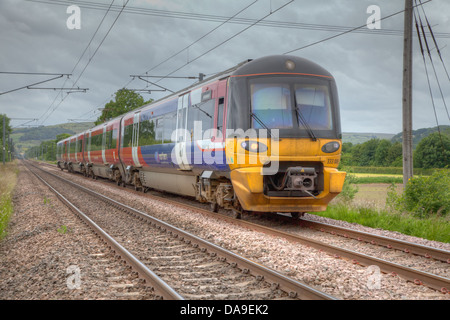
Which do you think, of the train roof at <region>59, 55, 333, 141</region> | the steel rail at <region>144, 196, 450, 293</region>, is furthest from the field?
the train roof at <region>59, 55, 333, 141</region>

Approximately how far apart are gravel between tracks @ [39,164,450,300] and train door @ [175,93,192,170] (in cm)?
256

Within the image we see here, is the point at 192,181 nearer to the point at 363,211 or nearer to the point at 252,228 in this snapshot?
the point at 252,228

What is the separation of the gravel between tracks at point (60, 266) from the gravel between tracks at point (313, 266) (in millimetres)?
1911

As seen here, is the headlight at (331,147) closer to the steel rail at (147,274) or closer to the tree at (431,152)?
the steel rail at (147,274)

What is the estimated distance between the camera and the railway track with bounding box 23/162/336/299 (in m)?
4.74

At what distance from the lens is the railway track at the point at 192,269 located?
15.5 ft

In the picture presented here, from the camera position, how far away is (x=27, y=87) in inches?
842

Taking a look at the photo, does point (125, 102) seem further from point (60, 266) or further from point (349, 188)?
point (60, 266)

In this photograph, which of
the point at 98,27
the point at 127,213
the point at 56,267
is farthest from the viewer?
the point at 98,27

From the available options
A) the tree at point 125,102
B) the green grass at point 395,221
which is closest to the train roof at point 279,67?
the green grass at point 395,221

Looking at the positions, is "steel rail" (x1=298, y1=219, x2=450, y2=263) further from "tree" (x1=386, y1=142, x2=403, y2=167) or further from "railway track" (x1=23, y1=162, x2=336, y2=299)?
"tree" (x1=386, y1=142, x2=403, y2=167)

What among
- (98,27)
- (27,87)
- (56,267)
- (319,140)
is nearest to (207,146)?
(319,140)

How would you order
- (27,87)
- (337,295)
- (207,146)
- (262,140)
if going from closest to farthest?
(337,295)
(262,140)
(207,146)
(27,87)
